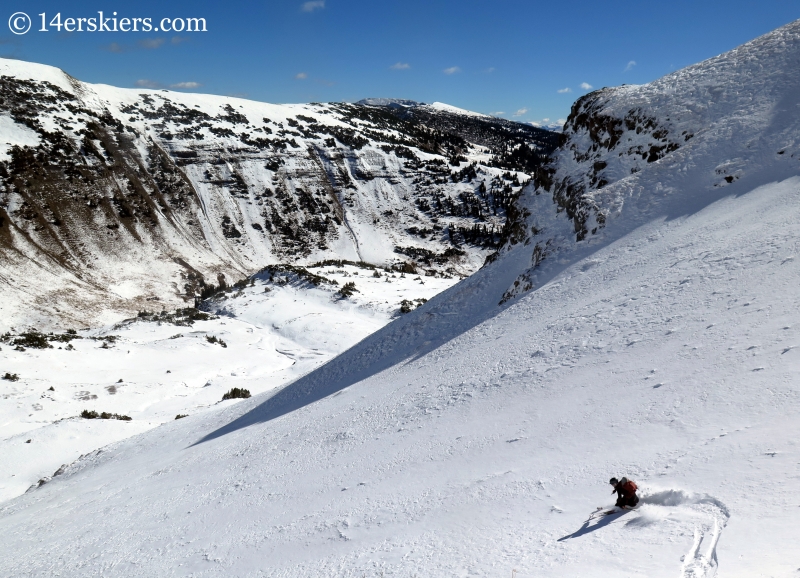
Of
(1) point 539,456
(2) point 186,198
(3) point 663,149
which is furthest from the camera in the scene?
(2) point 186,198

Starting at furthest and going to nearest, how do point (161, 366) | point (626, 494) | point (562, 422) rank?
point (161, 366)
point (562, 422)
point (626, 494)

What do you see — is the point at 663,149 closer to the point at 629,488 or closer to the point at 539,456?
the point at 539,456

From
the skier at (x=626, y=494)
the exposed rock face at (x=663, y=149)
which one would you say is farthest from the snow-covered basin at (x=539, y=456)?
the exposed rock face at (x=663, y=149)

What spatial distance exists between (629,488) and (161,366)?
84.9ft

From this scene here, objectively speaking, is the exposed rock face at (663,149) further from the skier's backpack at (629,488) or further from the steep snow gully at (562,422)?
the skier's backpack at (629,488)

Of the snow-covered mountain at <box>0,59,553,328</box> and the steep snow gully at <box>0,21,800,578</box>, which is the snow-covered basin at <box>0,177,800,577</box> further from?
the snow-covered mountain at <box>0,59,553,328</box>

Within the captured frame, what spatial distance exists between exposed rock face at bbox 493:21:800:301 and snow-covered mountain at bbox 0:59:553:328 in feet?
135

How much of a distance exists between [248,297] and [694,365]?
36.9m

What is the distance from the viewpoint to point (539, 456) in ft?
24.2

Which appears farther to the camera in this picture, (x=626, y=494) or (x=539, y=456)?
(x=539, y=456)

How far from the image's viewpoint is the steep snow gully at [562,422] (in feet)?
18.1

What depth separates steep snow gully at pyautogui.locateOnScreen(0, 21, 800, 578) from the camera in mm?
A: 5504

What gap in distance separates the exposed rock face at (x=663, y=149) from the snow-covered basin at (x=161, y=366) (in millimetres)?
14852

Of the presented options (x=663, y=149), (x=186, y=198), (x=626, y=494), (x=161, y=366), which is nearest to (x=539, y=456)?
(x=626, y=494)
